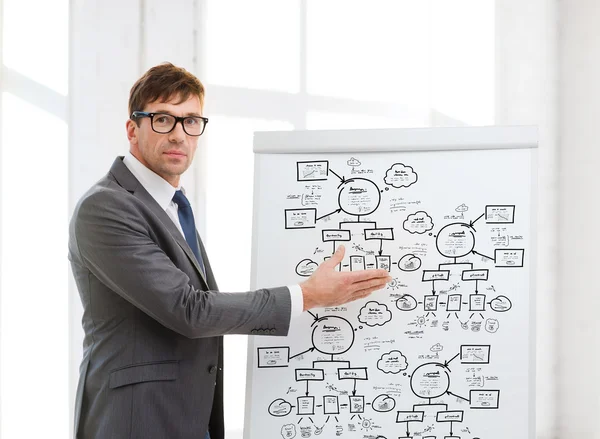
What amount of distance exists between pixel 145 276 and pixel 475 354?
935 millimetres

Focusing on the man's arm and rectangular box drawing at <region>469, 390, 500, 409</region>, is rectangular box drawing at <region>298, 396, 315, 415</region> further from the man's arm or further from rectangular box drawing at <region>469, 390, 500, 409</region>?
rectangular box drawing at <region>469, 390, 500, 409</region>

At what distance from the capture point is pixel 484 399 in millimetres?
1646

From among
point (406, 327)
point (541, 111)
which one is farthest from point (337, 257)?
point (541, 111)

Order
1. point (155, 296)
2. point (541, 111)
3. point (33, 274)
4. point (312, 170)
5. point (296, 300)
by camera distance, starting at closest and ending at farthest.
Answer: point (155, 296)
point (296, 300)
point (312, 170)
point (33, 274)
point (541, 111)

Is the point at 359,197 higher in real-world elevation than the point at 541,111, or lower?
lower

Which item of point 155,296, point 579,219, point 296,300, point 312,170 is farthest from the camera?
point 579,219

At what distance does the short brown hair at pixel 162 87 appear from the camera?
1.63 m

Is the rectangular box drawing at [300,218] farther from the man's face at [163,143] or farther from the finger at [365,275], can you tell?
the man's face at [163,143]

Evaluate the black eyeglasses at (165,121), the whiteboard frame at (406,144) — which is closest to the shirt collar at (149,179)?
the black eyeglasses at (165,121)

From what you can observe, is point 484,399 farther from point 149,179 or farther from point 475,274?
point 149,179

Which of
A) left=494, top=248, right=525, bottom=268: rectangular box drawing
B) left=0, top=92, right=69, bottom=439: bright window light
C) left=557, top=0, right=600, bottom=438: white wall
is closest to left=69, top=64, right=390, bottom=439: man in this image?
left=494, top=248, right=525, bottom=268: rectangular box drawing

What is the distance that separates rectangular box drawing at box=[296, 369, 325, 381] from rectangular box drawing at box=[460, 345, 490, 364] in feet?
1.32

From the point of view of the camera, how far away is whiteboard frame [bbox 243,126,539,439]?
1.67 m

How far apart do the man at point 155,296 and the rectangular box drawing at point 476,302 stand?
0.81 ft
